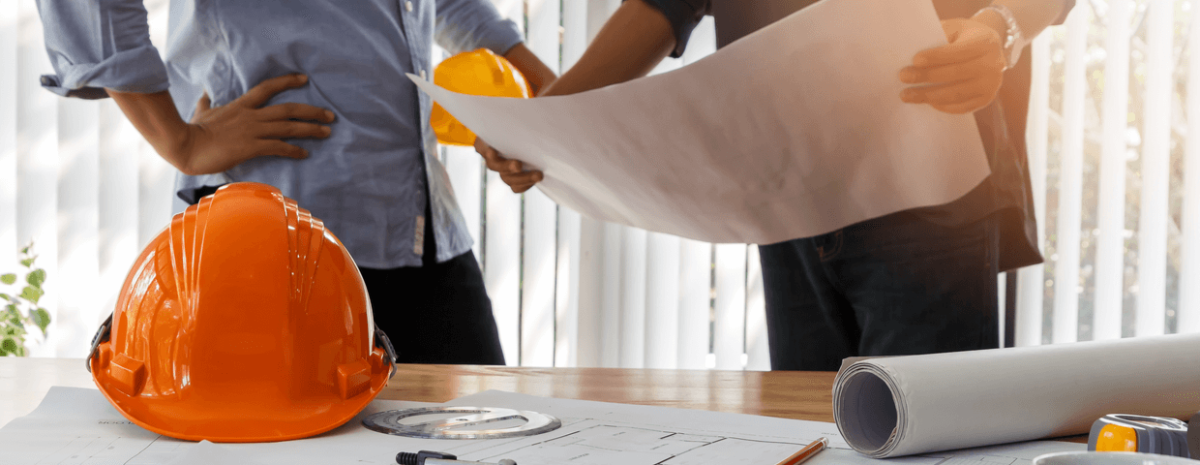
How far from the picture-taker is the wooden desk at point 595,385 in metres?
0.68

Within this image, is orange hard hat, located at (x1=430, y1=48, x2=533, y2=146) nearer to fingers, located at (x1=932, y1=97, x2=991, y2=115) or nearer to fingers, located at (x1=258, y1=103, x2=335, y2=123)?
fingers, located at (x1=258, y1=103, x2=335, y2=123)

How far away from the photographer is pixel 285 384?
0.57 metres

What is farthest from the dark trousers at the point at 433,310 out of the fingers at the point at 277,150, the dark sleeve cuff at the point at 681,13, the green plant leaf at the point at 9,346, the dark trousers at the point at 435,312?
the green plant leaf at the point at 9,346

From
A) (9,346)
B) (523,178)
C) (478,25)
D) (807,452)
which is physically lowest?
(9,346)

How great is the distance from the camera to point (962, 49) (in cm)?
67

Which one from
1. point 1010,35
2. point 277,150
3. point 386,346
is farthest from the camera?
point 277,150

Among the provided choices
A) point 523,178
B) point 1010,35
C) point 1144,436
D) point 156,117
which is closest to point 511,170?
point 523,178

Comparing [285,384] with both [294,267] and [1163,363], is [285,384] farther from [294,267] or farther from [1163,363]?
[1163,363]

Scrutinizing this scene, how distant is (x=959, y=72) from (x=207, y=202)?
59 cm

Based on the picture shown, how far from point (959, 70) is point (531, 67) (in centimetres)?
72

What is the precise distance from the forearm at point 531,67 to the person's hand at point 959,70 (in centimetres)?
65

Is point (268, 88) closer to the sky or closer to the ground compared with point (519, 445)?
A: closer to the sky

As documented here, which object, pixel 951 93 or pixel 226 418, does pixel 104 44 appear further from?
pixel 951 93

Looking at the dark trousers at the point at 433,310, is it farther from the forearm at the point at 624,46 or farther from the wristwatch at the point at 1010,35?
the wristwatch at the point at 1010,35
